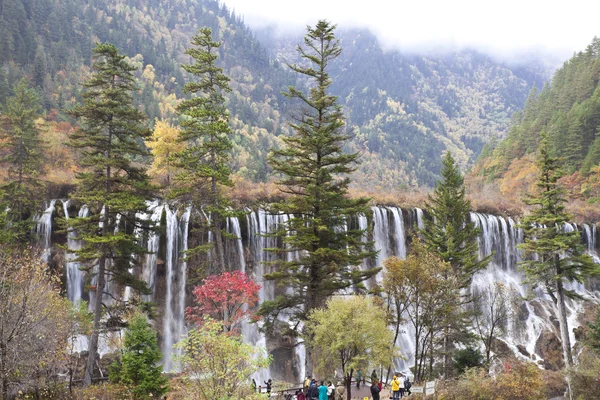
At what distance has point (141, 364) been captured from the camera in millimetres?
17750

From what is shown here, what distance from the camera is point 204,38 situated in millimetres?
24188

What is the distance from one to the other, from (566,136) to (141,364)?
6667cm

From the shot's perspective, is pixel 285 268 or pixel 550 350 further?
pixel 550 350

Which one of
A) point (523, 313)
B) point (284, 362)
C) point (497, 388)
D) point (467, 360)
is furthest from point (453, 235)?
point (523, 313)

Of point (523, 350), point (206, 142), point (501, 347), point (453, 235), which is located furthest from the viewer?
point (523, 350)

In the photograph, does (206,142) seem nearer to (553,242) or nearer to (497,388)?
(497,388)

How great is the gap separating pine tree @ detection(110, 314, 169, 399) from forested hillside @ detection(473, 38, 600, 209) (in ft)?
185

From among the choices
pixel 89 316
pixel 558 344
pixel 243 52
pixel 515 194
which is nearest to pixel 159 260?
pixel 89 316

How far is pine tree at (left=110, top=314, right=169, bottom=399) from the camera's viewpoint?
1778 cm

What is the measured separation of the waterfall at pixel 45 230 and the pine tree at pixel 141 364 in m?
20.3

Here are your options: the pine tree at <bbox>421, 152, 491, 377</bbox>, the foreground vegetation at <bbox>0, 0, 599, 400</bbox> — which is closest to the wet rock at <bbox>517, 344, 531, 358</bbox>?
the foreground vegetation at <bbox>0, 0, 599, 400</bbox>

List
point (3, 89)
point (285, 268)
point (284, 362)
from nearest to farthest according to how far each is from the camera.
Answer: point (285, 268) < point (284, 362) < point (3, 89)

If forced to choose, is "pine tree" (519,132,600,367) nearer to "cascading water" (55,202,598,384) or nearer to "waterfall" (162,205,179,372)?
"cascading water" (55,202,598,384)

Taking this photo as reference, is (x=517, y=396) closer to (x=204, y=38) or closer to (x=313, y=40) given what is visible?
(x=313, y=40)
